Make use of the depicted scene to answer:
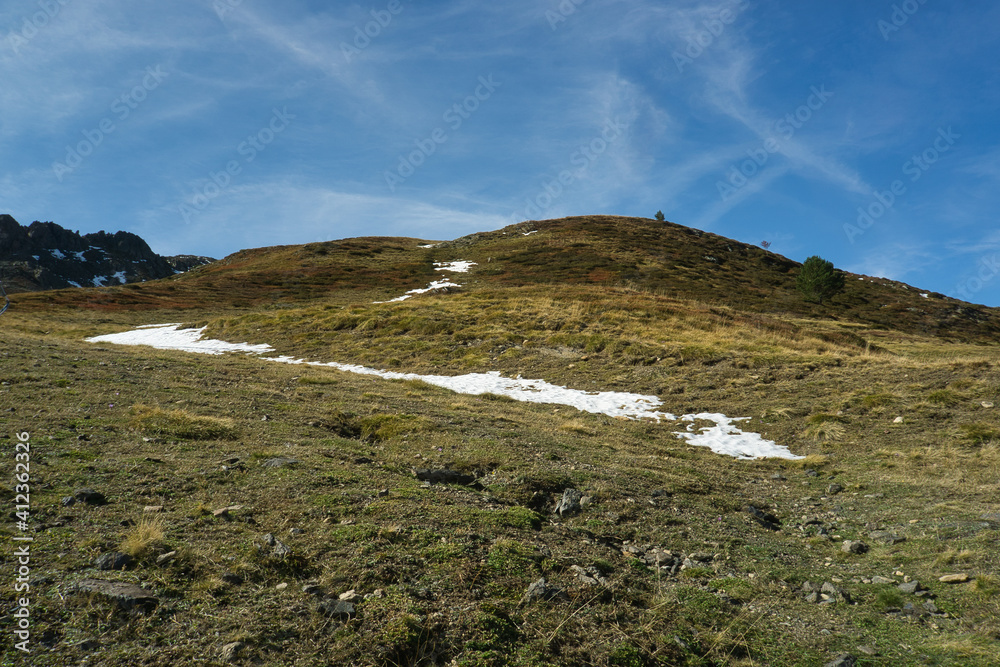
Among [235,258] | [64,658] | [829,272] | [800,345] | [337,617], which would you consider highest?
[829,272]

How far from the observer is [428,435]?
1152 centimetres

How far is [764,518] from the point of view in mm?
9211

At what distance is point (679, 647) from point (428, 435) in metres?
7.44

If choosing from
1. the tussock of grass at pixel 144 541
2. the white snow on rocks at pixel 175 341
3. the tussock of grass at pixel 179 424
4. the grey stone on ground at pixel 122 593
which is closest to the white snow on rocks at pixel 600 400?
the white snow on rocks at pixel 175 341

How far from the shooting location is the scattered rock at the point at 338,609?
4.63 m

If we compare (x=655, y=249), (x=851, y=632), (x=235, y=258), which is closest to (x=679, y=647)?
(x=851, y=632)

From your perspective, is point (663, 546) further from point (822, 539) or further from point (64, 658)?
point (64, 658)

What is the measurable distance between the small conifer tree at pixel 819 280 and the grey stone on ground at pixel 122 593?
7128cm

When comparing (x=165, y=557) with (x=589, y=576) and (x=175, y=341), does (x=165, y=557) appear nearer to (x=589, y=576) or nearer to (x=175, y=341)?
(x=589, y=576)

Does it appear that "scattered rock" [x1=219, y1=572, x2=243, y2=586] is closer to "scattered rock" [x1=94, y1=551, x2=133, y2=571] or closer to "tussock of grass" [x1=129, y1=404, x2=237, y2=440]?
"scattered rock" [x1=94, y1=551, x2=133, y2=571]

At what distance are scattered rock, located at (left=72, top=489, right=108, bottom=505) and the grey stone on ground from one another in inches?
75.3

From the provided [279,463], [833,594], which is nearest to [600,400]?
[833,594]

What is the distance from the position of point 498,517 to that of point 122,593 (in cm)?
423

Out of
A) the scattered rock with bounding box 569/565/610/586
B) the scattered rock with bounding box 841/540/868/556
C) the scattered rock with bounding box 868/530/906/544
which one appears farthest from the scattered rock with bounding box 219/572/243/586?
the scattered rock with bounding box 868/530/906/544
